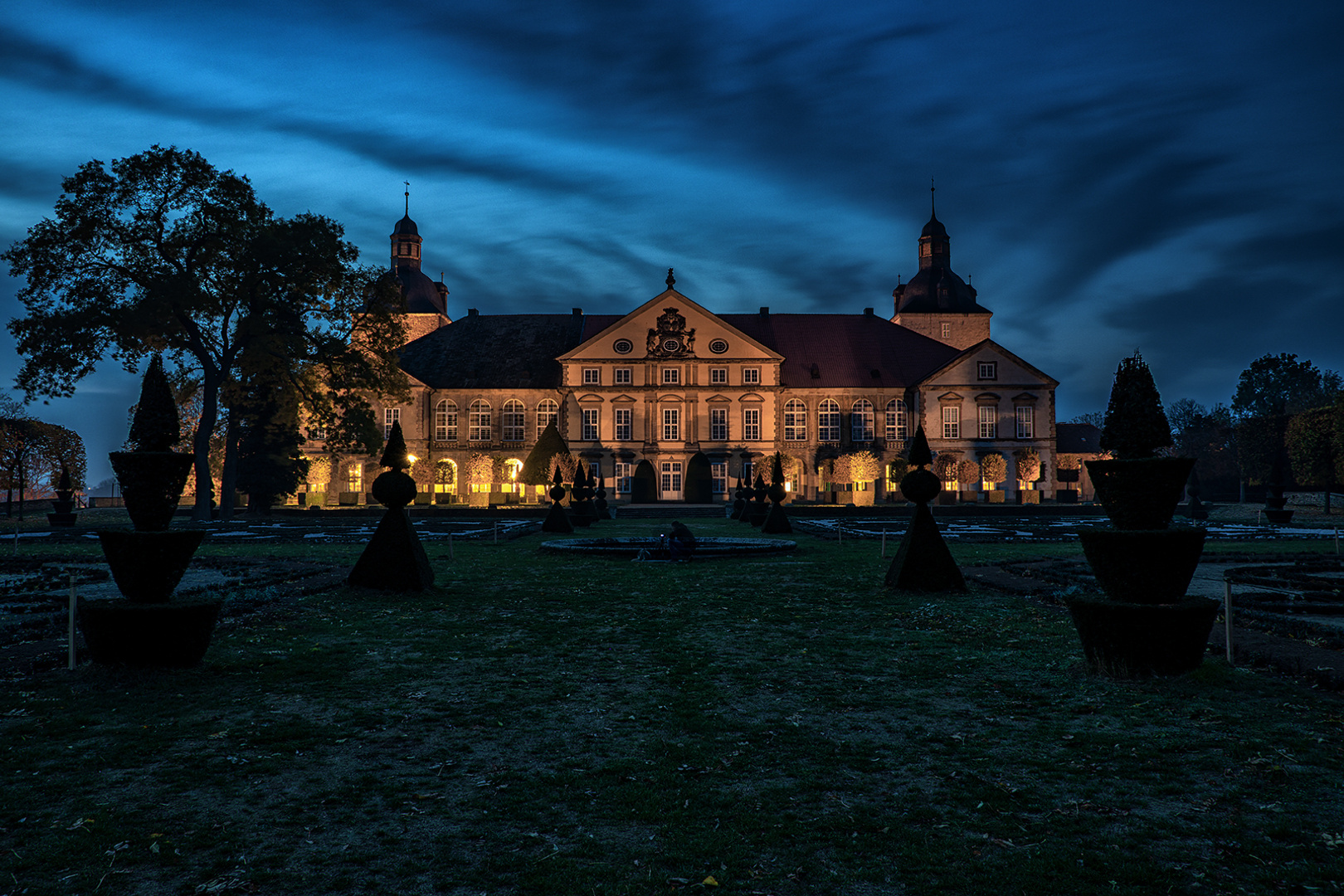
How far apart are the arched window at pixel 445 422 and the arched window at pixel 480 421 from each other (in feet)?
4.55

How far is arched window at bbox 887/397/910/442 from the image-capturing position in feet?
215

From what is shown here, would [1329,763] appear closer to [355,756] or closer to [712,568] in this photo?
[355,756]

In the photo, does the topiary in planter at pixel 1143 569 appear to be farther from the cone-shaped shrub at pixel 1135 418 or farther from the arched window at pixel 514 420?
the arched window at pixel 514 420

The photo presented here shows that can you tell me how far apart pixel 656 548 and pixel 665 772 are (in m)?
16.1

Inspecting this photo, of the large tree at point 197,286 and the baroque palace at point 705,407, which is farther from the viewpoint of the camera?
the baroque palace at point 705,407

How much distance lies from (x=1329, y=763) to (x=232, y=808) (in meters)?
7.10

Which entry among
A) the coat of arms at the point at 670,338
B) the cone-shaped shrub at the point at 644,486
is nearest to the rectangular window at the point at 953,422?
the coat of arms at the point at 670,338

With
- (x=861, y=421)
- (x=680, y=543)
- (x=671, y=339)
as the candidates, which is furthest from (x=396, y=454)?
(x=861, y=421)

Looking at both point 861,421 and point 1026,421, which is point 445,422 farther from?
point 1026,421

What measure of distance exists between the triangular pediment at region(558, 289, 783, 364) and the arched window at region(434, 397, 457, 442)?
34.1 feet

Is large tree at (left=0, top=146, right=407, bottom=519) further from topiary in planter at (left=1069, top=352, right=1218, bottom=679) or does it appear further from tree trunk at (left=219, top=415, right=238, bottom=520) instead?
topiary in planter at (left=1069, top=352, right=1218, bottom=679)

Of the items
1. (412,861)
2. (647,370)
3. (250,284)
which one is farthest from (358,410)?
(412,861)

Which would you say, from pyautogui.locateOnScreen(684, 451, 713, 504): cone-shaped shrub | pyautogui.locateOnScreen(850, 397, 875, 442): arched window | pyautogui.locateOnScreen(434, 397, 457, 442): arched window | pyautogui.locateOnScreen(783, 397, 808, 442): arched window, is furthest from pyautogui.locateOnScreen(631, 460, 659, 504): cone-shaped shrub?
pyautogui.locateOnScreen(850, 397, 875, 442): arched window

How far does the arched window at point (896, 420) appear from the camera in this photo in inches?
2584
